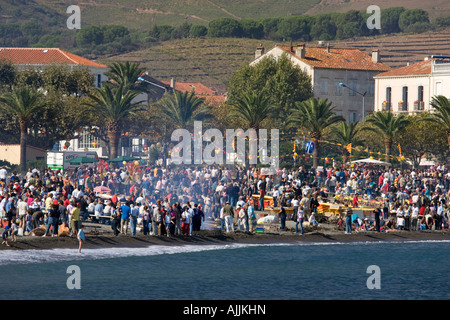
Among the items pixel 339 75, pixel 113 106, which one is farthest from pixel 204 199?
pixel 339 75

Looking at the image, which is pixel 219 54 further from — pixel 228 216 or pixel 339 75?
pixel 228 216

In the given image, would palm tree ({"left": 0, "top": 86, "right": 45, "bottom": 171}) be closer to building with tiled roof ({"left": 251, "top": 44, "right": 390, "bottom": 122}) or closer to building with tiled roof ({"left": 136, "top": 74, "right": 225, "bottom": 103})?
building with tiled roof ({"left": 251, "top": 44, "right": 390, "bottom": 122})

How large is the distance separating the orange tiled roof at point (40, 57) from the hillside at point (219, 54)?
46.8 meters

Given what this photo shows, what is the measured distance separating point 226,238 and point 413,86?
52.9 metres

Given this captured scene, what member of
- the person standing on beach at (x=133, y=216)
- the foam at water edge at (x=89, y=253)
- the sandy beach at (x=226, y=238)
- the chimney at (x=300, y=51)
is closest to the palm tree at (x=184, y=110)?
the chimney at (x=300, y=51)

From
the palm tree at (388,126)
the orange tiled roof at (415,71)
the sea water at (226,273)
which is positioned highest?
the orange tiled roof at (415,71)

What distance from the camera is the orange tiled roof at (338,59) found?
101 m

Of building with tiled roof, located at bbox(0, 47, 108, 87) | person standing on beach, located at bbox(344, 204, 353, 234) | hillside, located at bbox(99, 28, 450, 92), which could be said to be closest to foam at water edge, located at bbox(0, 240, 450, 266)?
person standing on beach, located at bbox(344, 204, 353, 234)

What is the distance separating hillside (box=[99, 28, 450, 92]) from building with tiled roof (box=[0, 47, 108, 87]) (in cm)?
4641

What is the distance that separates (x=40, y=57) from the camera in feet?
385

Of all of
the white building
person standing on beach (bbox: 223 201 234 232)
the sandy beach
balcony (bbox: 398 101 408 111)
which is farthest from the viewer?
the white building

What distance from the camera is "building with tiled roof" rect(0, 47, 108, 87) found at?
113750mm

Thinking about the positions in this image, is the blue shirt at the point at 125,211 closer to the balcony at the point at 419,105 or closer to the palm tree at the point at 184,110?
the palm tree at the point at 184,110

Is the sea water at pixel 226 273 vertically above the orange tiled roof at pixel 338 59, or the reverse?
the orange tiled roof at pixel 338 59
